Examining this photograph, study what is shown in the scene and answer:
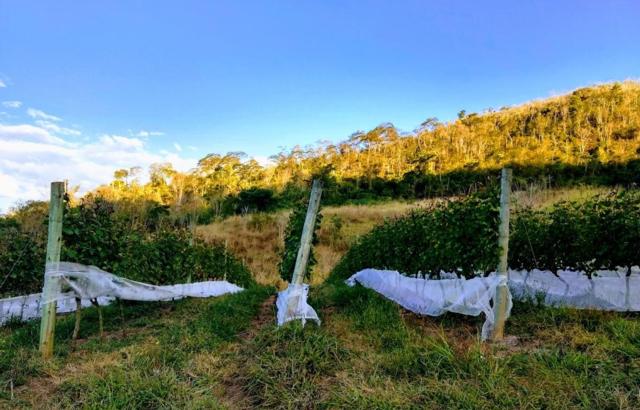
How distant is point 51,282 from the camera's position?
13.1 feet

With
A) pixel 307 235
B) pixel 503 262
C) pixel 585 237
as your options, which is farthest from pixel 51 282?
pixel 585 237

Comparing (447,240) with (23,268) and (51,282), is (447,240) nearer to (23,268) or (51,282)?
(51,282)

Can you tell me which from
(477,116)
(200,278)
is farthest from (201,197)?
(477,116)

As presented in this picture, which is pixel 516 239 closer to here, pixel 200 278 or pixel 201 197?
pixel 200 278

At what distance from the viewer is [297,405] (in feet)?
9.42

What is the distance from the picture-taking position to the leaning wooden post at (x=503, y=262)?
3.71 metres

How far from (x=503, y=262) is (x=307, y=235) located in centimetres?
228

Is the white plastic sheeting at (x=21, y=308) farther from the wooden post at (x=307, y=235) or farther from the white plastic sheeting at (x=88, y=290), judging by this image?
the wooden post at (x=307, y=235)

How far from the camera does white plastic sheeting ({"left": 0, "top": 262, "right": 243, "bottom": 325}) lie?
422cm

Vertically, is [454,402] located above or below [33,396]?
above

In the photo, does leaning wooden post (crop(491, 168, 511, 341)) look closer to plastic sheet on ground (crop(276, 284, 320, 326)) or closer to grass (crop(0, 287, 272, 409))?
plastic sheet on ground (crop(276, 284, 320, 326))

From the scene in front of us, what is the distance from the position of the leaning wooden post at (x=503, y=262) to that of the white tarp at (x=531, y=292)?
71 millimetres

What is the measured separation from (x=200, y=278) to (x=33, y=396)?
17.1 ft

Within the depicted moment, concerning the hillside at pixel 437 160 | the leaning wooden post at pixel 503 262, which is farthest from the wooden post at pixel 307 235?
the hillside at pixel 437 160
